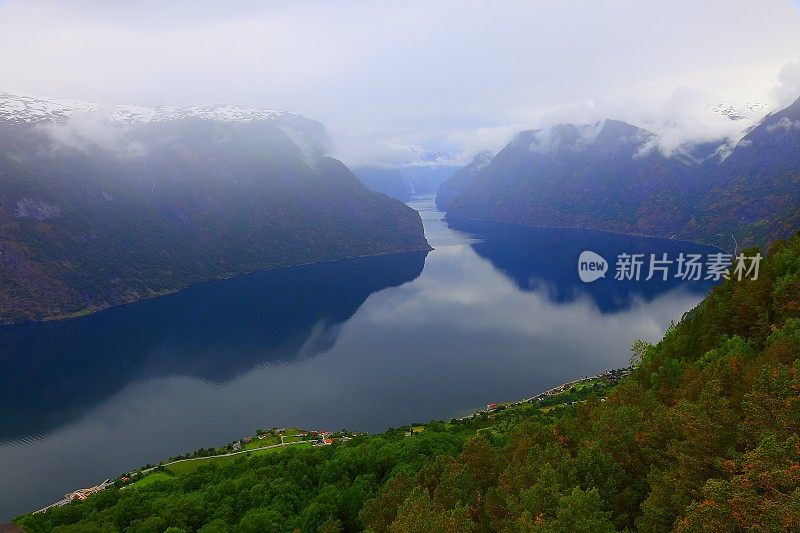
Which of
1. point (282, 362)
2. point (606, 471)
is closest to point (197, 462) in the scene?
point (282, 362)

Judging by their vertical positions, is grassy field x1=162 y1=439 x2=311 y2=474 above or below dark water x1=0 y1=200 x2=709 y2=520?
above

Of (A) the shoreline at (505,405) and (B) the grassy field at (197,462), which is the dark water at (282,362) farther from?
(B) the grassy field at (197,462)

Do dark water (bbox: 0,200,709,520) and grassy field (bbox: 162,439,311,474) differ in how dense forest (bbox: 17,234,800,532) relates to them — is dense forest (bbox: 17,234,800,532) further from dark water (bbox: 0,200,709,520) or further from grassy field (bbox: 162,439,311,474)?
dark water (bbox: 0,200,709,520)

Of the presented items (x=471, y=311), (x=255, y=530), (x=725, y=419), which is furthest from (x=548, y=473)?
(x=471, y=311)

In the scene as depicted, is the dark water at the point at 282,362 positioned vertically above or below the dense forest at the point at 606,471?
below

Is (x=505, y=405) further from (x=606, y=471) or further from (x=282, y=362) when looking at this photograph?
(x=606, y=471)

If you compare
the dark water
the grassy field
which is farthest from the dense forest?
the dark water

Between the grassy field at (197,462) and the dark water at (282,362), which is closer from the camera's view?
the grassy field at (197,462)

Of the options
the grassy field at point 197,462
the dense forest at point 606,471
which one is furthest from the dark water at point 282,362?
the dense forest at point 606,471
